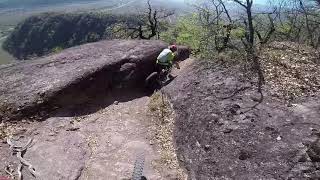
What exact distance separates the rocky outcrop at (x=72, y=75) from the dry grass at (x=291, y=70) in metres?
5.38

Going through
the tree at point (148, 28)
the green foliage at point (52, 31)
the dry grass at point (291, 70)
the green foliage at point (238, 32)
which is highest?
the dry grass at point (291, 70)

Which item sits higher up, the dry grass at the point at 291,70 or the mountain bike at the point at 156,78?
the dry grass at the point at 291,70

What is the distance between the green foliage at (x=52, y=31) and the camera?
92562mm

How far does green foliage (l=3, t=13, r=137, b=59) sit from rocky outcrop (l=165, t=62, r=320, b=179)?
239 feet

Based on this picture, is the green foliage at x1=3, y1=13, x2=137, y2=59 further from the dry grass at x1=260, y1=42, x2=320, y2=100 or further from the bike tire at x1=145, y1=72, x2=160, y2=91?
the dry grass at x1=260, y1=42, x2=320, y2=100

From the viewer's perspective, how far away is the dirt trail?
35.9ft

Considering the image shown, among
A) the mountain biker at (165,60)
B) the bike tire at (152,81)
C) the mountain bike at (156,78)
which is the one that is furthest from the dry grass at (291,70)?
the bike tire at (152,81)

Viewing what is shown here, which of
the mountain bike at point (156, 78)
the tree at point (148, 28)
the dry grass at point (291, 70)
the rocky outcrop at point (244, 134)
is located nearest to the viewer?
the rocky outcrop at point (244, 134)

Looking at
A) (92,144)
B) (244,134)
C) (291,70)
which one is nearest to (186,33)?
(291,70)

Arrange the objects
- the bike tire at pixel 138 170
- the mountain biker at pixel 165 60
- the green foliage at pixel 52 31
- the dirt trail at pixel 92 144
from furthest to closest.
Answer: the green foliage at pixel 52 31 → the mountain biker at pixel 165 60 → the dirt trail at pixel 92 144 → the bike tire at pixel 138 170

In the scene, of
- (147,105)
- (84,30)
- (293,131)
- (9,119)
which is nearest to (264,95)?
(293,131)

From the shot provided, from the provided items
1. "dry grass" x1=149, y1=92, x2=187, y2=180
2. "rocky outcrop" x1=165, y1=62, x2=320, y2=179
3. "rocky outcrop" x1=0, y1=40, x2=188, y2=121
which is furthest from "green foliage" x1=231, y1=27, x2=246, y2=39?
"rocky outcrop" x1=165, y1=62, x2=320, y2=179

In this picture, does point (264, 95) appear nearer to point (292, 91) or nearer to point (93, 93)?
point (292, 91)

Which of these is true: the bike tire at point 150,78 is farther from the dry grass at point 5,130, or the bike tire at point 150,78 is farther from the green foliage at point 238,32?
the green foliage at point 238,32
